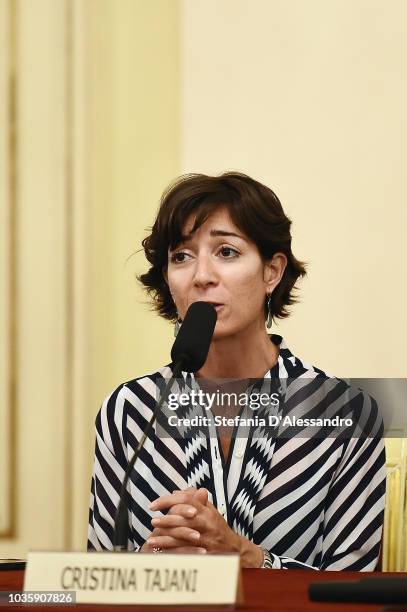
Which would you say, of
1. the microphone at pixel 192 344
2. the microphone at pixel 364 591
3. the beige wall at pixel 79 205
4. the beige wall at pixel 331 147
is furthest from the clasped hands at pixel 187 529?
the beige wall at pixel 79 205

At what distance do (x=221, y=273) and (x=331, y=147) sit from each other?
945 mm

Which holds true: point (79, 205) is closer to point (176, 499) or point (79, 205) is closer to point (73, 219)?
point (73, 219)

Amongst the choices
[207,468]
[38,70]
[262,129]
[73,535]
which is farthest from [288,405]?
[38,70]

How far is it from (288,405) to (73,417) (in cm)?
135

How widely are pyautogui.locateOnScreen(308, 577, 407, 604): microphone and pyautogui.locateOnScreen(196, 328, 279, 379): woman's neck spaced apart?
746 mm

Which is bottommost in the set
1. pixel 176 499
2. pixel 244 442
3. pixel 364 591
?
pixel 364 591

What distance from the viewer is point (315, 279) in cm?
255

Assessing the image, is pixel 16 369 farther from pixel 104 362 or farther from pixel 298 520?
pixel 298 520

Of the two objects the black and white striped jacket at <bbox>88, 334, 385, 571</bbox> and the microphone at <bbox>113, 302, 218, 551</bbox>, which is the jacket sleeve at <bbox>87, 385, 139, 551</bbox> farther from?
the microphone at <bbox>113, 302, 218, 551</bbox>

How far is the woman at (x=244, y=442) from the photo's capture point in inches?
64.5

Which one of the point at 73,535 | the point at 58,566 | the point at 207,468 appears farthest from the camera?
the point at 73,535

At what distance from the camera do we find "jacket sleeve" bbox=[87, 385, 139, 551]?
175 cm

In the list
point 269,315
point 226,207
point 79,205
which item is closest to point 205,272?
point 226,207

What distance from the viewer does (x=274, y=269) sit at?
6.26 feet
